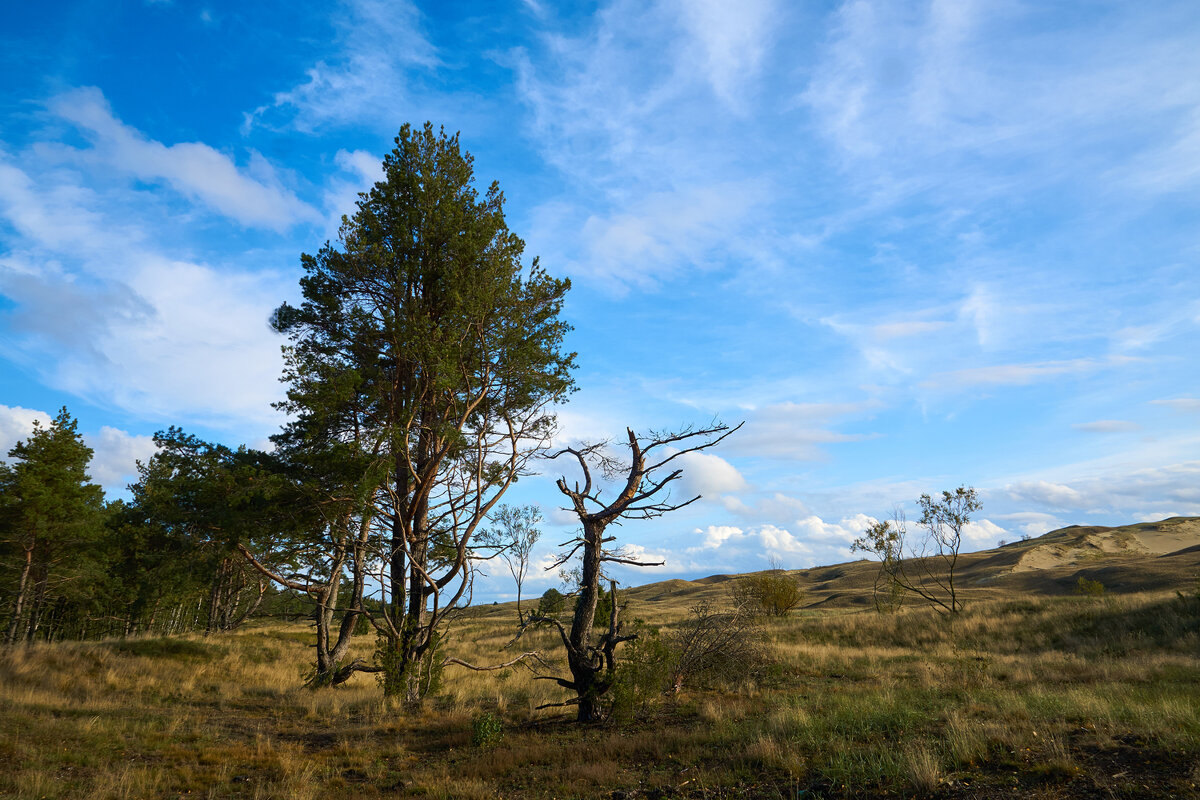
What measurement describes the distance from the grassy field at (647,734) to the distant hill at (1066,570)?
95.8 ft

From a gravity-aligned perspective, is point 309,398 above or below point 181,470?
above

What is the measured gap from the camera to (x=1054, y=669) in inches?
586

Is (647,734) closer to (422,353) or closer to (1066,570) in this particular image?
(422,353)

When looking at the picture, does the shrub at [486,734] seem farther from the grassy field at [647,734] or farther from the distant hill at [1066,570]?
the distant hill at [1066,570]

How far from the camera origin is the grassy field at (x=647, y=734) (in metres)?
6.57

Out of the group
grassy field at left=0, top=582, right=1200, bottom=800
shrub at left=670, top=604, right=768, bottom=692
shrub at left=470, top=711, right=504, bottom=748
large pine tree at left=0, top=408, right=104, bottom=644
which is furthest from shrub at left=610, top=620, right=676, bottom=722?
large pine tree at left=0, top=408, right=104, bottom=644

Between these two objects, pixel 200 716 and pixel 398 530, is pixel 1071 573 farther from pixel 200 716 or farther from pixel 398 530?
pixel 200 716

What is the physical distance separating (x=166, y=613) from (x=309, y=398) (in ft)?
164

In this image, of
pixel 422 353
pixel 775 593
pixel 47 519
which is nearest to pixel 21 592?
pixel 47 519

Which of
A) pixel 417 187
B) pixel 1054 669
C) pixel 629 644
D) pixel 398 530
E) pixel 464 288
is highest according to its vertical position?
pixel 417 187

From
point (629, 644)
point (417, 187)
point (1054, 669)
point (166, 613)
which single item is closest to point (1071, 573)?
point (1054, 669)

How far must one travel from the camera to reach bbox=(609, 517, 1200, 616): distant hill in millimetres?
45344

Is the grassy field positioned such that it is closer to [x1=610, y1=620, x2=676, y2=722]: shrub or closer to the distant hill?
[x1=610, y1=620, x2=676, y2=722]: shrub

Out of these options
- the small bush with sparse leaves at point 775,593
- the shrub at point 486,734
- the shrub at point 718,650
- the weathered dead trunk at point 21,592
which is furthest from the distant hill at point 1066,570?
the weathered dead trunk at point 21,592
